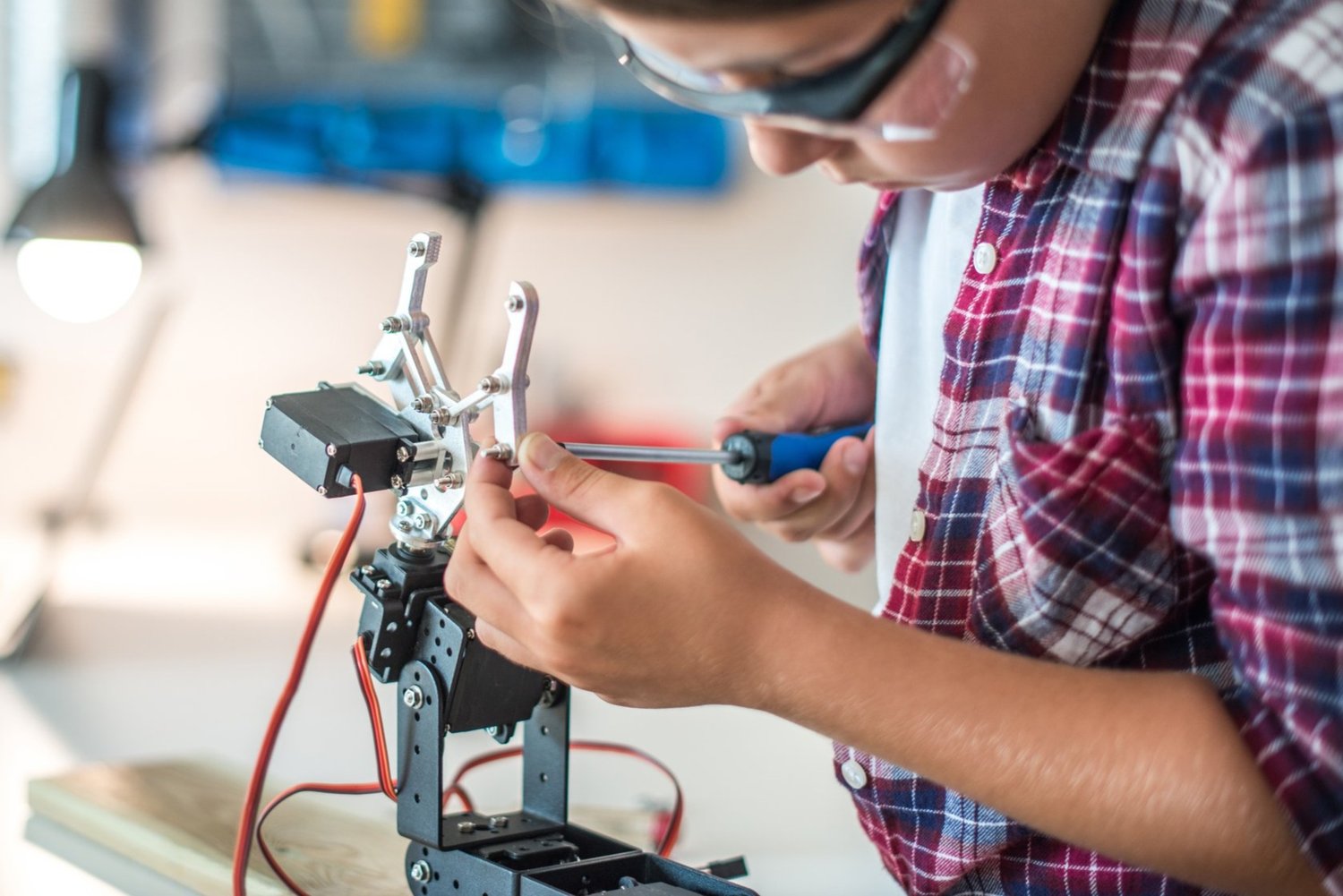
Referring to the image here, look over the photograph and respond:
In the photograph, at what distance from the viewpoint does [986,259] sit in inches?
30.5

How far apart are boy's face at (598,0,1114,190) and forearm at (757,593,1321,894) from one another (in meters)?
0.23

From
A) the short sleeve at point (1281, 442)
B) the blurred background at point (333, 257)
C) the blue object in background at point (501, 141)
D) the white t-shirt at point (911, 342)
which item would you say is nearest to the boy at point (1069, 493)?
the short sleeve at point (1281, 442)

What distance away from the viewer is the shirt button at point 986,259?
77cm

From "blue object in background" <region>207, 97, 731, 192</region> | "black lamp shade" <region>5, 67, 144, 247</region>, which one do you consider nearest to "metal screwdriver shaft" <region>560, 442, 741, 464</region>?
"black lamp shade" <region>5, 67, 144, 247</region>

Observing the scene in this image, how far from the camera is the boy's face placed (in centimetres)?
57

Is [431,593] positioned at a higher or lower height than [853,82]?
lower

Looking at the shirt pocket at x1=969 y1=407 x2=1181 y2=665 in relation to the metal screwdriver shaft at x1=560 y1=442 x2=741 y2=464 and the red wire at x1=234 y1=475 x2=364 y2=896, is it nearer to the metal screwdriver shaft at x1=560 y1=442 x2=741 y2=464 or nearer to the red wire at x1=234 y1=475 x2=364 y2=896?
the metal screwdriver shaft at x1=560 y1=442 x2=741 y2=464

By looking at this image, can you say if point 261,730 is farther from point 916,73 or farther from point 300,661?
point 916,73

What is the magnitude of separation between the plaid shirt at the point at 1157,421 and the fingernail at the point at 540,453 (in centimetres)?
22

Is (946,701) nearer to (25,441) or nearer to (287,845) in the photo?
(287,845)

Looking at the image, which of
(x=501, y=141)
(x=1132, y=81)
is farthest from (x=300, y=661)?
(x=501, y=141)

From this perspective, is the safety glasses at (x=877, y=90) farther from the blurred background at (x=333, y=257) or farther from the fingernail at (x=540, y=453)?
the blurred background at (x=333, y=257)

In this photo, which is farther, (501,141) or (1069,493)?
(501,141)

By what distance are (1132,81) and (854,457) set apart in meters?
0.41
